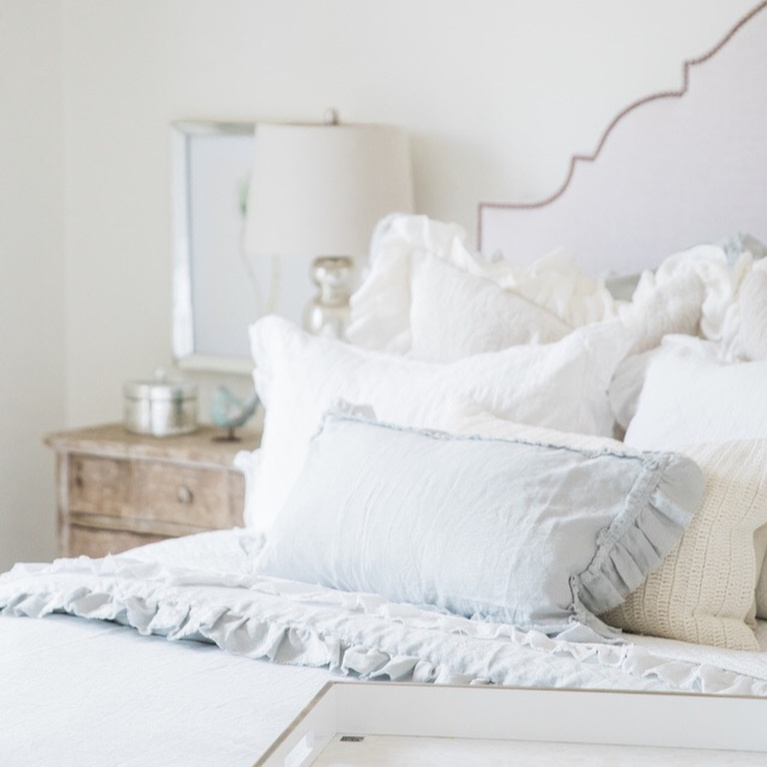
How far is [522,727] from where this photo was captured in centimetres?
122

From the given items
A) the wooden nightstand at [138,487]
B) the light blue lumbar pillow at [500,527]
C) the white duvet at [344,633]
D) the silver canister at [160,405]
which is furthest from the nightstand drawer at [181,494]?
the light blue lumbar pillow at [500,527]

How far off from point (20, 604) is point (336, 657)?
0.49m

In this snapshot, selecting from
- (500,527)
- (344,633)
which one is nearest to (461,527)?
(500,527)

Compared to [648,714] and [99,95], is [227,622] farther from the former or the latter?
[99,95]

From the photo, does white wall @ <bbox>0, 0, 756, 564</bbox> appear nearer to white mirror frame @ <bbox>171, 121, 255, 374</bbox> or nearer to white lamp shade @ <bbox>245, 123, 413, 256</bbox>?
white mirror frame @ <bbox>171, 121, 255, 374</bbox>

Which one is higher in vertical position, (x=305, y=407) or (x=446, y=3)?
(x=446, y=3)

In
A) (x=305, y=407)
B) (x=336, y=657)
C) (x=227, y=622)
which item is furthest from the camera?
(x=305, y=407)

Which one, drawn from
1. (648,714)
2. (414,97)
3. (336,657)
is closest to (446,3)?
(414,97)

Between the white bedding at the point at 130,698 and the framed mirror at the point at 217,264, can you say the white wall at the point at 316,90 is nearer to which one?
the framed mirror at the point at 217,264

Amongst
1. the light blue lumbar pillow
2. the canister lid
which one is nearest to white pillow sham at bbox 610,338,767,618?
the light blue lumbar pillow

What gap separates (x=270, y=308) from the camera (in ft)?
11.1

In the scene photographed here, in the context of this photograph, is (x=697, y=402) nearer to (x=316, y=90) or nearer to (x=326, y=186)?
(x=326, y=186)

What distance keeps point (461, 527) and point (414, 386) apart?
532 mm

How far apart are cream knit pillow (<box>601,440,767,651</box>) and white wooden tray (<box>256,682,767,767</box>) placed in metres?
0.53
